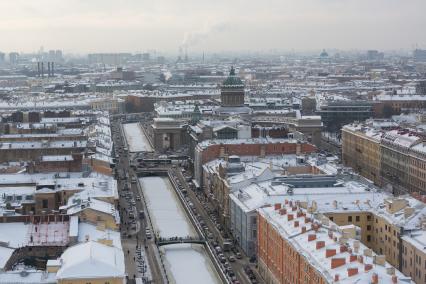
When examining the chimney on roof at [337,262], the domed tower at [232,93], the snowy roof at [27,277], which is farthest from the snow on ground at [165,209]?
the chimney on roof at [337,262]

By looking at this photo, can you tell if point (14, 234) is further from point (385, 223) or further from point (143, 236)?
point (385, 223)

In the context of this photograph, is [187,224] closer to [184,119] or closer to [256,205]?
[256,205]

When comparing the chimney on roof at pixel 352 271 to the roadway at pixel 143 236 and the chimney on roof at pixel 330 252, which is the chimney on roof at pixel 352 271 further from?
the roadway at pixel 143 236

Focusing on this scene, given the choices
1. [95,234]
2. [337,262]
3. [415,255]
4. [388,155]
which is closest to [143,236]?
[95,234]

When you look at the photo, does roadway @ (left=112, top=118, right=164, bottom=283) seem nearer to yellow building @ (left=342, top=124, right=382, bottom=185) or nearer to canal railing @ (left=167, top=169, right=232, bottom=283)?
canal railing @ (left=167, top=169, right=232, bottom=283)

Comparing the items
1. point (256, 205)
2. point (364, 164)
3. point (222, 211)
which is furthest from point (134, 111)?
point (256, 205)
